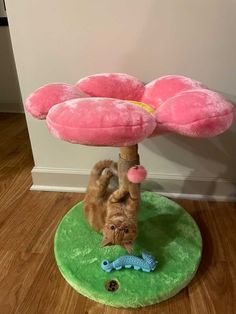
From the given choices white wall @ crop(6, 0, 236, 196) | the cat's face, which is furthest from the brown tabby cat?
white wall @ crop(6, 0, 236, 196)

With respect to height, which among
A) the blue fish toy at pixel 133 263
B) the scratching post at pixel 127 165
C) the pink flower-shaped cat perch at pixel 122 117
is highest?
the pink flower-shaped cat perch at pixel 122 117

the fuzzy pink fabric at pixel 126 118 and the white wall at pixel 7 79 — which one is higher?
the fuzzy pink fabric at pixel 126 118

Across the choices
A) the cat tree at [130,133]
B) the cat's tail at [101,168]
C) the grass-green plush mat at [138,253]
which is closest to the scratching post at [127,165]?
the cat tree at [130,133]

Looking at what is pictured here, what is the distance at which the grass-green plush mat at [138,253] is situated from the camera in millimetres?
739

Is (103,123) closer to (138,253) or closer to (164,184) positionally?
(138,253)

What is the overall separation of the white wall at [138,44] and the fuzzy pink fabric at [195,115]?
36 cm

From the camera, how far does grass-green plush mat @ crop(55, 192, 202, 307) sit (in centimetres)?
74

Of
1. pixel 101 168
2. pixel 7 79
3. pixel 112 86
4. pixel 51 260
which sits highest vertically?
pixel 112 86

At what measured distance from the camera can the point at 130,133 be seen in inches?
21.9

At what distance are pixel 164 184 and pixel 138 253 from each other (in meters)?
0.38

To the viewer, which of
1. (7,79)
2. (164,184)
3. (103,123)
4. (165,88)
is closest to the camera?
(103,123)

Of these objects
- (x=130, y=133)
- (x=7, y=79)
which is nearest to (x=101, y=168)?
(x=130, y=133)

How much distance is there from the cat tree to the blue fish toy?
0.06 feet

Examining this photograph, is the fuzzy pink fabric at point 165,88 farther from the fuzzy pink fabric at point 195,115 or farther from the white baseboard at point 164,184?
the white baseboard at point 164,184
